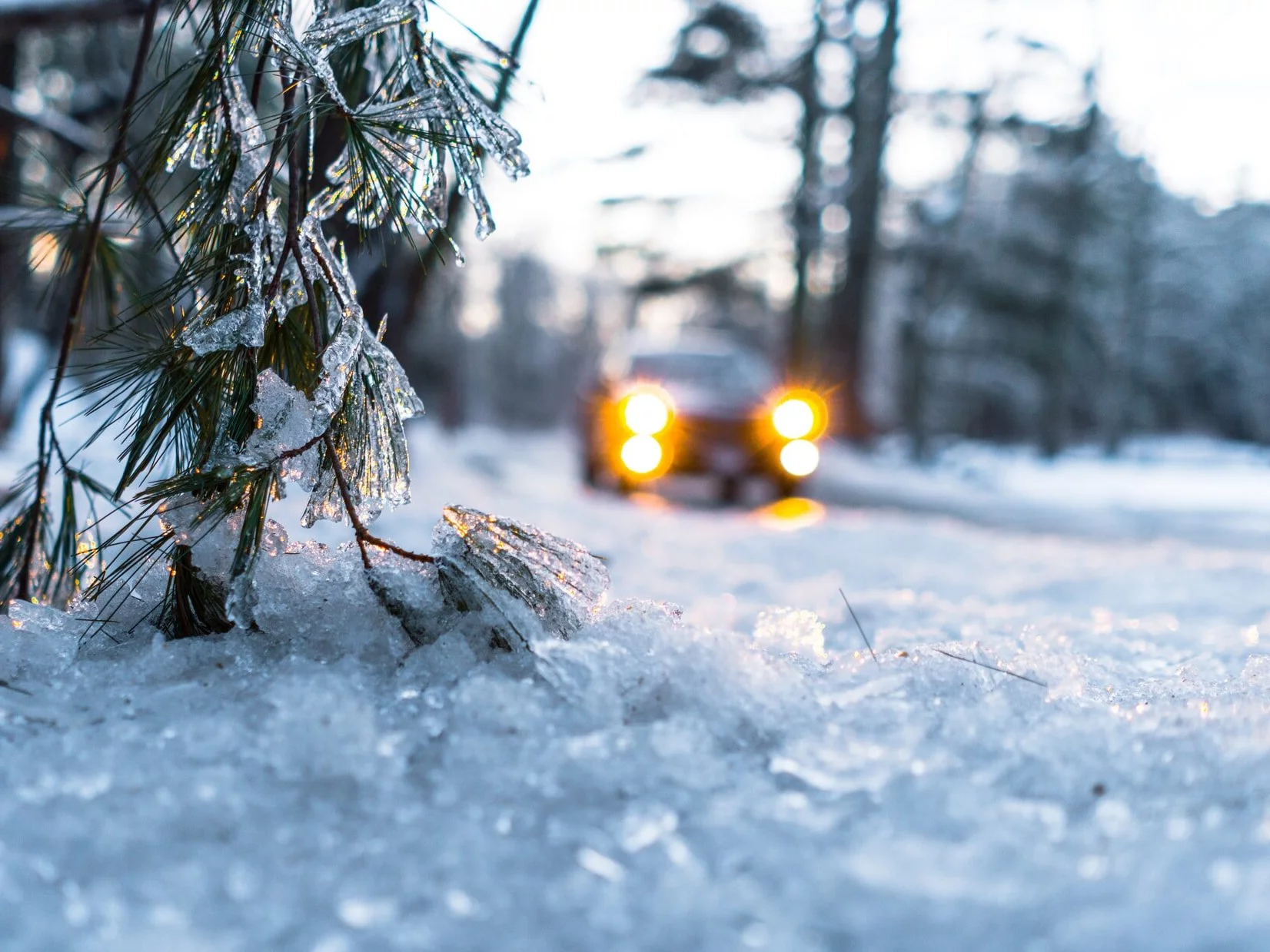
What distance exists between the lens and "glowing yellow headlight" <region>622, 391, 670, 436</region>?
7039mm

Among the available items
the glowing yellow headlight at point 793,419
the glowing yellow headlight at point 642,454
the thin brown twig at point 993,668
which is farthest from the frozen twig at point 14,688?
the glowing yellow headlight at point 793,419

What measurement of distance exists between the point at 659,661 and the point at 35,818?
714mm

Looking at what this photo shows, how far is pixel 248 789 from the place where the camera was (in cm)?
100

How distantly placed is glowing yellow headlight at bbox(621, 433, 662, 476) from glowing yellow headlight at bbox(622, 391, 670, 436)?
5 centimetres

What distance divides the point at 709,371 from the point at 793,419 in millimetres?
1055

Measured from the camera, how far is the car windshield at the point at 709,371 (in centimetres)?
762

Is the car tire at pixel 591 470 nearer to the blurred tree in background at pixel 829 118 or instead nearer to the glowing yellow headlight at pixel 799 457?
the glowing yellow headlight at pixel 799 457

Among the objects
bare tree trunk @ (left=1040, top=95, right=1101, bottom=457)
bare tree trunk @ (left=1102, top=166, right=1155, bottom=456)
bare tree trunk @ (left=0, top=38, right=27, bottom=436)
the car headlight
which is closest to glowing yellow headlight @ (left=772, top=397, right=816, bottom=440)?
the car headlight

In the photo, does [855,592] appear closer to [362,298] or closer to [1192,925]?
[362,298]

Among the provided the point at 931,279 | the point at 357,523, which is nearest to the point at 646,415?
the point at 357,523

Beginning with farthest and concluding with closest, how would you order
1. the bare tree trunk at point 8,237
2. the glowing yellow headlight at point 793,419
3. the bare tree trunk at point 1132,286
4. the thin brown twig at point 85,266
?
the bare tree trunk at point 1132,286 → the glowing yellow headlight at point 793,419 → the bare tree trunk at point 8,237 → the thin brown twig at point 85,266

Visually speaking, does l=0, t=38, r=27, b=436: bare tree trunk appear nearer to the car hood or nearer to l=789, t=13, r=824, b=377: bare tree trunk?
the car hood

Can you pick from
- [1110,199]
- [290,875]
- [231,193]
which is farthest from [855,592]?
[1110,199]

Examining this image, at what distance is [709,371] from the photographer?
793cm
